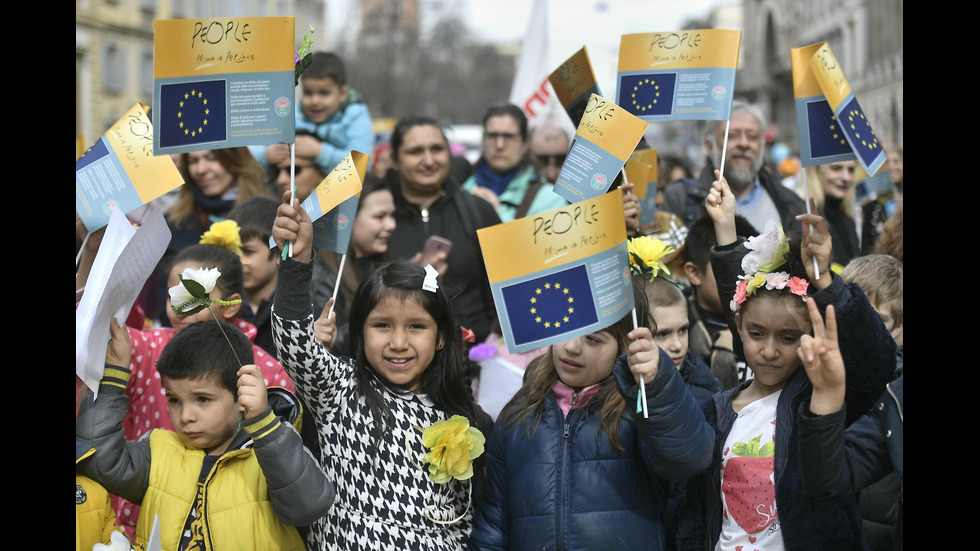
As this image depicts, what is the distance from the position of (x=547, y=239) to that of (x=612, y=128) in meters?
0.59

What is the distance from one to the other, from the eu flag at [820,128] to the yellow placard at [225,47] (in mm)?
1804

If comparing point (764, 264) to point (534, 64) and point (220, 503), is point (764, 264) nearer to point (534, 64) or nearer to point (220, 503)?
point (220, 503)

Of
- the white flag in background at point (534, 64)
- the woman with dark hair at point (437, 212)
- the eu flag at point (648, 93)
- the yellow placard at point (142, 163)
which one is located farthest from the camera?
the white flag in background at point (534, 64)

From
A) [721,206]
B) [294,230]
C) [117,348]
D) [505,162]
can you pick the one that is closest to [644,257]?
[721,206]

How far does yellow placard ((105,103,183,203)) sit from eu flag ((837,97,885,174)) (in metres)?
2.42

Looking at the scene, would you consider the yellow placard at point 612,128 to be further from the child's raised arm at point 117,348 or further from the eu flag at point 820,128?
the child's raised arm at point 117,348

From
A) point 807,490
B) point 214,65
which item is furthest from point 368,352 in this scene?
point 807,490

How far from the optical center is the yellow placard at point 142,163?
3.95m

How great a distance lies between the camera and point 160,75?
3.43 metres

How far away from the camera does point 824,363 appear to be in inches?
111

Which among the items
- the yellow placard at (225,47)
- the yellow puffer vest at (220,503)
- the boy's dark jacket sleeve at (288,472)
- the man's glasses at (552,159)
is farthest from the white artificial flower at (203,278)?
the man's glasses at (552,159)

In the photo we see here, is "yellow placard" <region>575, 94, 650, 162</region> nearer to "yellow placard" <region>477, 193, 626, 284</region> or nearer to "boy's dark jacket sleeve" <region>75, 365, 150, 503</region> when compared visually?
"yellow placard" <region>477, 193, 626, 284</region>

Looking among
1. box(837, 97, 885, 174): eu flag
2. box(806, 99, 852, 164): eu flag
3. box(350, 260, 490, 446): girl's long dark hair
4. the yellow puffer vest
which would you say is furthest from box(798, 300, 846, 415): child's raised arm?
the yellow puffer vest

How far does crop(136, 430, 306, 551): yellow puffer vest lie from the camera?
3305mm
